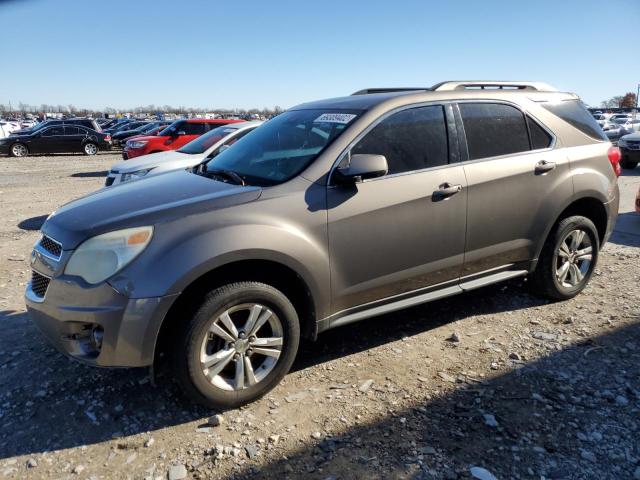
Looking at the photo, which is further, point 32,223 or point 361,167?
point 32,223

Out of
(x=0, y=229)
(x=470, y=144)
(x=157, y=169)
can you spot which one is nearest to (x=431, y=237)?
(x=470, y=144)

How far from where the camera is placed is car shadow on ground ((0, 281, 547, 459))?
2.84m

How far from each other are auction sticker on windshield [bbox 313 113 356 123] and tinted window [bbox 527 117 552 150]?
1631mm

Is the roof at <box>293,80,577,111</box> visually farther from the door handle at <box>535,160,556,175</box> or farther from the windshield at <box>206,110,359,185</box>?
the door handle at <box>535,160,556,175</box>

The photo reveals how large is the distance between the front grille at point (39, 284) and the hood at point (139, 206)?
0.26 metres

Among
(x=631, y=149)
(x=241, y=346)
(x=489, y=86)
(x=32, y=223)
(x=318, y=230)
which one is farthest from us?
(x=631, y=149)

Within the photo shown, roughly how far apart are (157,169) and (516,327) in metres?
6.02

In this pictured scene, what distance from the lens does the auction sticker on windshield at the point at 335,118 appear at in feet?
11.5

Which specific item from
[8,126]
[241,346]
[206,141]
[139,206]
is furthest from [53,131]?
[241,346]

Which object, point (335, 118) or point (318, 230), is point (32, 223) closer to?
point (335, 118)

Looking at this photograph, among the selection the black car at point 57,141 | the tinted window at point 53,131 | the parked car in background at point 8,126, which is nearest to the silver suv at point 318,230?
the black car at point 57,141

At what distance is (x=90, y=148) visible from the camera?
22.8 metres

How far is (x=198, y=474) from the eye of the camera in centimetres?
251

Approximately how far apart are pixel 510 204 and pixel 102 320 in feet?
9.79
